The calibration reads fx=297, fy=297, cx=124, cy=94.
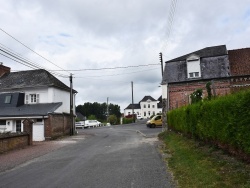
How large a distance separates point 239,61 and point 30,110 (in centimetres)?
2254

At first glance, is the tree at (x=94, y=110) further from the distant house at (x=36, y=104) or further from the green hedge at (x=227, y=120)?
the green hedge at (x=227, y=120)

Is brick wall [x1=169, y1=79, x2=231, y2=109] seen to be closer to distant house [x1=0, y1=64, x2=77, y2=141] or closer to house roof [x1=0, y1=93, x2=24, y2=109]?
distant house [x1=0, y1=64, x2=77, y2=141]

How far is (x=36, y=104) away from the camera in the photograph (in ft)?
112

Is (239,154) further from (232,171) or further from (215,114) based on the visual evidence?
(215,114)

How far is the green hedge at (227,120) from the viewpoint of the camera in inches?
312

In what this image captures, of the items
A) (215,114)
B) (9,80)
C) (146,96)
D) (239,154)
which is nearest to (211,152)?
(215,114)

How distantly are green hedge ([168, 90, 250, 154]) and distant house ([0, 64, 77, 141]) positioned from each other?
20.1 metres

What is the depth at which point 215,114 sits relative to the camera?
35.3 ft

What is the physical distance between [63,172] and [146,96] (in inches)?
4649

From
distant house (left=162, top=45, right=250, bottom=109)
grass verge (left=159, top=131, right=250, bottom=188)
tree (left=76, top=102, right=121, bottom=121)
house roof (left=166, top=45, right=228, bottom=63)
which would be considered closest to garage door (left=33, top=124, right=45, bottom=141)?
distant house (left=162, top=45, right=250, bottom=109)

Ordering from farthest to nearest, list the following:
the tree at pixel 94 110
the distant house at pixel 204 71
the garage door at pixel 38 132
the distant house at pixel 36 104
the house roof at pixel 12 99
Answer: the tree at pixel 94 110
the house roof at pixel 12 99
the distant house at pixel 36 104
the garage door at pixel 38 132
the distant house at pixel 204 71

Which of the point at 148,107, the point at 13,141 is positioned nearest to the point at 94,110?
the point at 148,107

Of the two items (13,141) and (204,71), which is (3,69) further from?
(204,71)

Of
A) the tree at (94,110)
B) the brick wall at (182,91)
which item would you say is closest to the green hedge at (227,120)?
the brick wall at (182,91)
